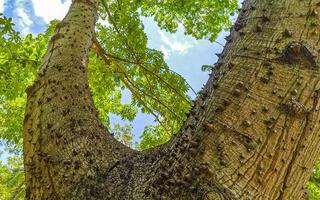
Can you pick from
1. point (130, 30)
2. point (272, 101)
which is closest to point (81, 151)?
point (272, 101)

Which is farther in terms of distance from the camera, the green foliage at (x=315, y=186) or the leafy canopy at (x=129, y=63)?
the green foliage at (x=315, y=186)

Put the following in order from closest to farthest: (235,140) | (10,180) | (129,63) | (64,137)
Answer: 1. (235,140)
2. (64,137)
3. (129,63)
4. (10,180)

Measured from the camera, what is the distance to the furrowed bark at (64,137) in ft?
5.58

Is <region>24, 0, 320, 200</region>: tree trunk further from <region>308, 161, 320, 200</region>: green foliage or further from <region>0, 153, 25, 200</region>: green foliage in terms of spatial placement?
<region>0, 153, 25, 200</region>: green foliage

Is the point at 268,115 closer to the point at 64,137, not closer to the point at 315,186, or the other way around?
the point at 64,137

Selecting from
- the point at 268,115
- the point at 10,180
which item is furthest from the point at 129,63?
the point at 10,180

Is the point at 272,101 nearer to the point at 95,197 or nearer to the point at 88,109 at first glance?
the point at 95,197

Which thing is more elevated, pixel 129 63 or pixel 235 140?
pixel 129 63

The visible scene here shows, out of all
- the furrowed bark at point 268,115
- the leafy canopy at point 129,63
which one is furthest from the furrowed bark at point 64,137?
the leafy canopy at point 129,63

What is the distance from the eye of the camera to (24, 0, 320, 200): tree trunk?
1342 mm

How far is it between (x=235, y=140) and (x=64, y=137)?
0.96 m

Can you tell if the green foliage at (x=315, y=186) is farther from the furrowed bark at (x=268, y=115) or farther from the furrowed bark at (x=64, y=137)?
the furrowed bark at (x=268, y=115)

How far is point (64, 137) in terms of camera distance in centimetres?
189

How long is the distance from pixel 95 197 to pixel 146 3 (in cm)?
678
